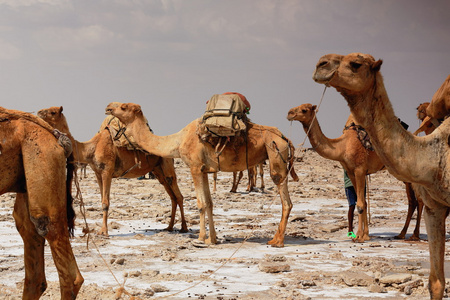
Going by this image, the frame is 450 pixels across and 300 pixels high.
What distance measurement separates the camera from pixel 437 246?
18.4 ft

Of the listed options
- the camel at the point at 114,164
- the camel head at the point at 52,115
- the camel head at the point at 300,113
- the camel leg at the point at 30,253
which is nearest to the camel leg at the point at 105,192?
the camel at the point at 114,164

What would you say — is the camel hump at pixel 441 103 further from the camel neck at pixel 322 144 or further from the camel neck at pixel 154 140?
the camel neck at pixel 154 140

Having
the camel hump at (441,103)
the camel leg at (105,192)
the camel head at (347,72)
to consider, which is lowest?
the camel leg at (105,192)

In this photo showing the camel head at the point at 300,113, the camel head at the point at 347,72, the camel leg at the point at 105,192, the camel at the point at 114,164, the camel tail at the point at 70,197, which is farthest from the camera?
the camel at the point at 114,164

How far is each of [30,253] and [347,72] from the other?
3.49 m

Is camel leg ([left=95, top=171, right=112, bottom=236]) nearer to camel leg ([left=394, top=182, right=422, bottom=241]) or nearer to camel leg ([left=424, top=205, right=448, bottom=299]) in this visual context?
camel leg ([left=394, top=182, right=422, bottom=241])

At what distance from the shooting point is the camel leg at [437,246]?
5613mm

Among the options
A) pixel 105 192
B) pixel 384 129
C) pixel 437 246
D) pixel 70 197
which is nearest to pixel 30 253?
pixel 70 197

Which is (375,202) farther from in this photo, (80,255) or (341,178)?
(80,255)

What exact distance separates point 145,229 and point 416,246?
19.2 feet

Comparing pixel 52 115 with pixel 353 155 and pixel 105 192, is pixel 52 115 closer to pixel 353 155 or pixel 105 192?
Answer: pixel 105 192

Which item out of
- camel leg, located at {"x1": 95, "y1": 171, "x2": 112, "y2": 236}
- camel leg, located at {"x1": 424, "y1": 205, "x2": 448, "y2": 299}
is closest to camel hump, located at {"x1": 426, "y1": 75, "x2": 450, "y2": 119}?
camel leg, located at {"x1": 424, "y1": 205, "x2": 448, "y2": 299}

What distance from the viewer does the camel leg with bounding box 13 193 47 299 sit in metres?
5.24

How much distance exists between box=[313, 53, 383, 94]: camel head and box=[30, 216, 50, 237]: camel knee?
278cm
